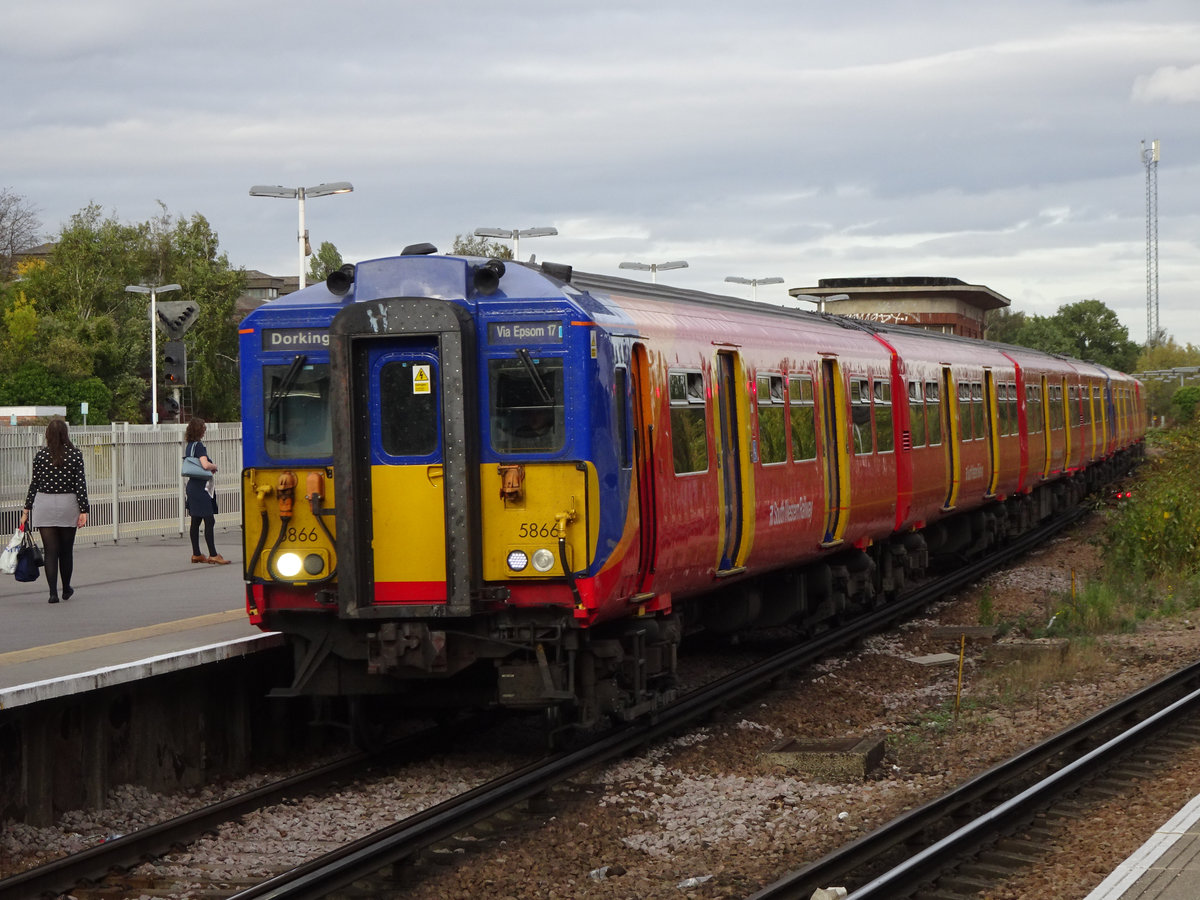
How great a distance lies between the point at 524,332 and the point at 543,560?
1390 millimetres

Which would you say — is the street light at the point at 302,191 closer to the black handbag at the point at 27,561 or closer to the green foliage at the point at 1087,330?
the black handbag at the point at 27,561

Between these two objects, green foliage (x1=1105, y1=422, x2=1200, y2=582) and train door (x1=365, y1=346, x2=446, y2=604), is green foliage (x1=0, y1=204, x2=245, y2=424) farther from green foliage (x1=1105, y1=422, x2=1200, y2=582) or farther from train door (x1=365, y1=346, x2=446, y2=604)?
train door (x1=365, y1=346, x2=446, y2=604)

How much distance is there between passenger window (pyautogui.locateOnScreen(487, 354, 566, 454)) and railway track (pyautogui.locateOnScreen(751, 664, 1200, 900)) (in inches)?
120

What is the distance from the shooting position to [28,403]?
204 ft

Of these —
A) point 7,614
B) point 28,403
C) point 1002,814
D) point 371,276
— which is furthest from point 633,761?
point 28,403

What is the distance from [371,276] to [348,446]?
1.13m

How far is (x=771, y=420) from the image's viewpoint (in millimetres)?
13102

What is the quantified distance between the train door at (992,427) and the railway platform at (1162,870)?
14890 millimetres

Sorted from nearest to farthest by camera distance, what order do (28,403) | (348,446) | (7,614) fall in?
(348,446)
(7,614)
(28,403)

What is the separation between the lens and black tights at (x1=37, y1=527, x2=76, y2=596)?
13.6 meters

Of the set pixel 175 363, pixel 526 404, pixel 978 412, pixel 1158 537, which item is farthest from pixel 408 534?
pixel 175 363

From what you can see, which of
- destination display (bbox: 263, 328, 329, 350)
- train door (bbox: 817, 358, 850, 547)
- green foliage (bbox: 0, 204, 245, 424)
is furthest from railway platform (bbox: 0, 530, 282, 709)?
green foliage (bbox: 0, 204, 245, 424)

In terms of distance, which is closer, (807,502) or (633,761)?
(633,761)

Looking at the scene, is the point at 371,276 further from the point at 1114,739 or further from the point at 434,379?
the point at 1114,739
